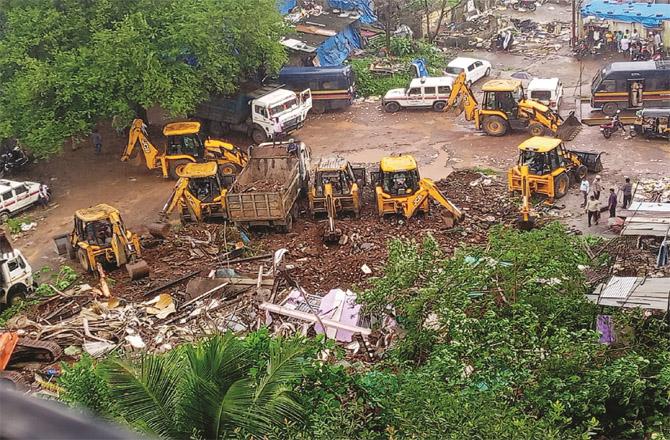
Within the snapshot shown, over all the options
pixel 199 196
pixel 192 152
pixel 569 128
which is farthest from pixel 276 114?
pixel 569 128

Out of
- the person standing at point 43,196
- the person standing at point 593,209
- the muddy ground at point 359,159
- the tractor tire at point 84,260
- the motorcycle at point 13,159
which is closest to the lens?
the tractor tire at point 84,260

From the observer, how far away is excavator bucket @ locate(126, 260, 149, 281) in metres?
16.3

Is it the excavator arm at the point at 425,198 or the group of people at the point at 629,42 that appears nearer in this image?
the excavator arm at the point at 425,198

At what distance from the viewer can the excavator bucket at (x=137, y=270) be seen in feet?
53.4

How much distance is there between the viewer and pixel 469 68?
2998 cm

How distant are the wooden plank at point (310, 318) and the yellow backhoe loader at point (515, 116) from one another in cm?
1307

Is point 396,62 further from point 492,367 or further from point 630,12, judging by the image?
point 492,367

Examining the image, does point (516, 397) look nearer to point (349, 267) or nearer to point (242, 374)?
point (242, 374)

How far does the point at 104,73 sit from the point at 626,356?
1776 cm

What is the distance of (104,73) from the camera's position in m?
22.3

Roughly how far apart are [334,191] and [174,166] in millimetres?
6013

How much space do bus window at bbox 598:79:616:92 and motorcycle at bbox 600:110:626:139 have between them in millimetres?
1421

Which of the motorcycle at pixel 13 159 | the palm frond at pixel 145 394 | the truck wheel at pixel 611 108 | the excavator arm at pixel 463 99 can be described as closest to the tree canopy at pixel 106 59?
the motorcycle at pixel 13 159

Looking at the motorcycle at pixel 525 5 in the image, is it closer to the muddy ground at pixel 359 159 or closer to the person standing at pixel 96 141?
the muddy ground at pixel 359 159
